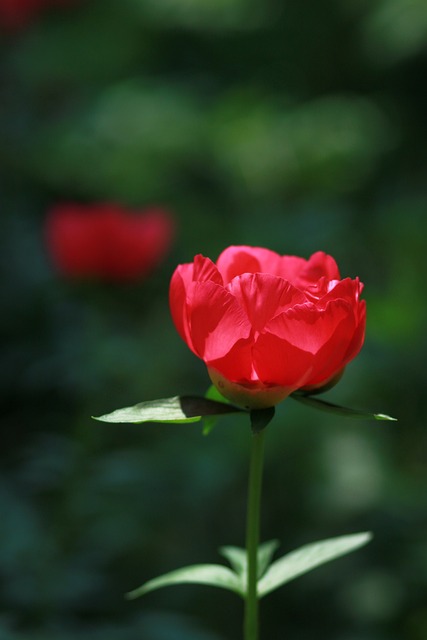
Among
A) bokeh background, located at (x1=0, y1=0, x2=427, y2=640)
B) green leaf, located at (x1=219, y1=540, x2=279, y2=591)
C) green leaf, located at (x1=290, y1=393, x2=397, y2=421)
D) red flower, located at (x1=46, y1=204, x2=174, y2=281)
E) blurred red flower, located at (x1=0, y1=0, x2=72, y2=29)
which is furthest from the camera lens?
blurred red flower, located at (x1=0, y1=0, x2=72, y2=29)

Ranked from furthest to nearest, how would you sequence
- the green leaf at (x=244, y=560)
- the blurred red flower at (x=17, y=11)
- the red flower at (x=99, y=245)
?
the blurred red flower at (x=17, y=11) < the red flower at (x=99, y=245) < the green leaf at (x=244, y=560)

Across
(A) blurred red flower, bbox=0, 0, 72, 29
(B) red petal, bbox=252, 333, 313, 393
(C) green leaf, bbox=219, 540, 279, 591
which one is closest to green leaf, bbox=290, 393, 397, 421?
(B) red petal, bbox=252, 333, 313, 393

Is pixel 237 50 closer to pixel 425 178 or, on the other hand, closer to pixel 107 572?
pixel 425 178

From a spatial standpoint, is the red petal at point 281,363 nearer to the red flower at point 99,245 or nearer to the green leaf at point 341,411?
the green leaf at point 341,411

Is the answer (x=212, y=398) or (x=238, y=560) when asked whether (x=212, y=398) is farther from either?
(x=238, y=560)

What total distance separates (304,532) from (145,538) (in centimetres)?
28

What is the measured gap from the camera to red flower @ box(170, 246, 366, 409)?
0.42m

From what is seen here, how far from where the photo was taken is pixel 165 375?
74.0 inches

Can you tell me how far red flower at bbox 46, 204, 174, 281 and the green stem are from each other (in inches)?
38.1

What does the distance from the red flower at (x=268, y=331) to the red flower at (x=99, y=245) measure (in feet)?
3.10

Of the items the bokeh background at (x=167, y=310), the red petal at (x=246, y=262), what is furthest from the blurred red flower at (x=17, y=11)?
the red petal at (x=246, y=262)

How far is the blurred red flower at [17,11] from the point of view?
2572 mm

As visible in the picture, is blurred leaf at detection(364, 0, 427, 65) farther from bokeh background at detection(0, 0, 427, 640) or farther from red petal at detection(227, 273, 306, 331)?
red petal at detection(227, 273, 306, 331)

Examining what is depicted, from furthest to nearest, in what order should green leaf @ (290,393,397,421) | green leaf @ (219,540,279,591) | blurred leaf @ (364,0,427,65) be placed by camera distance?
1. blurred leaf @ (364,0,427,65)
2. green leaf @ (219,540,279,591)
3. green leaf @ (290,393,397,421)
